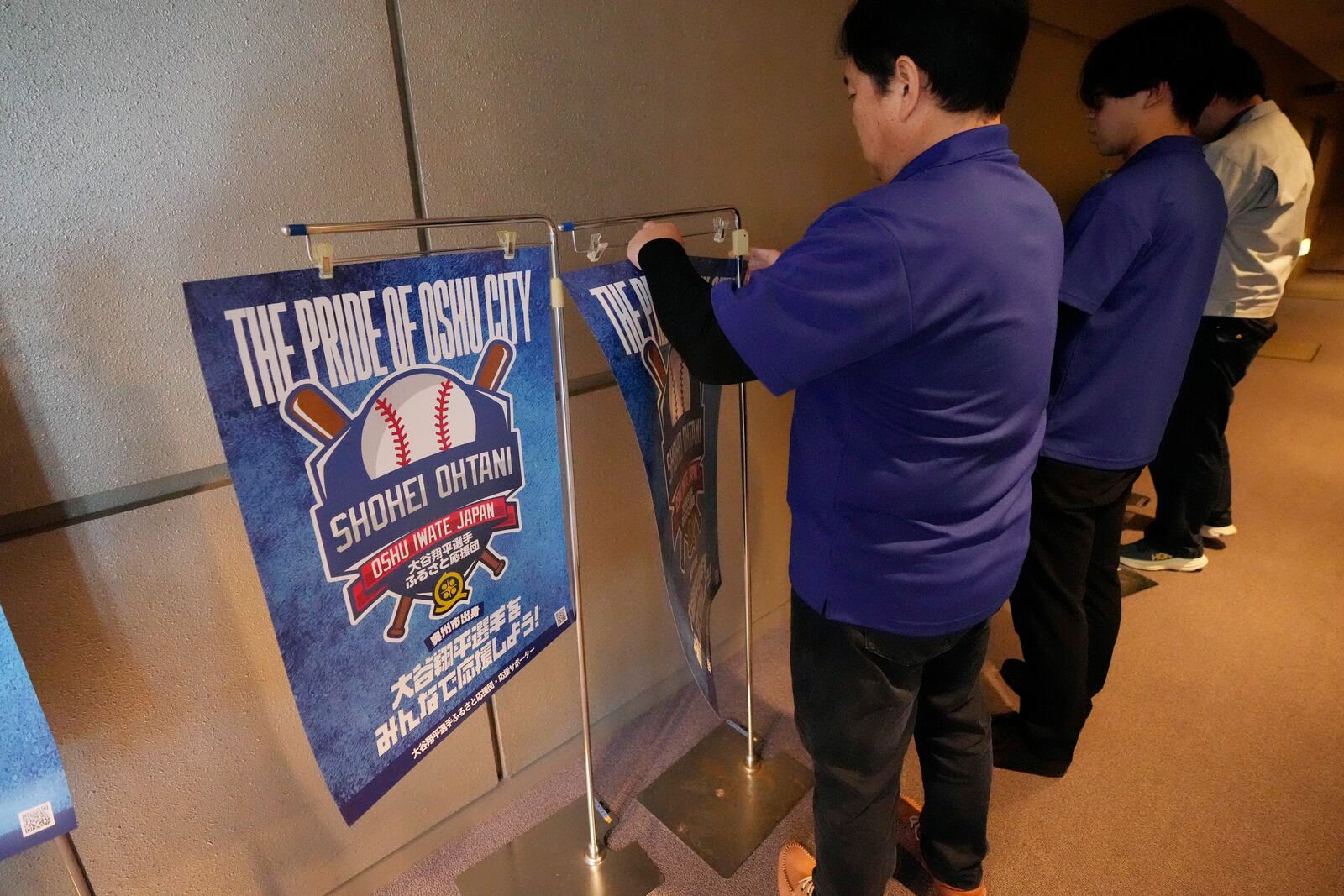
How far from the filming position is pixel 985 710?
1443mm

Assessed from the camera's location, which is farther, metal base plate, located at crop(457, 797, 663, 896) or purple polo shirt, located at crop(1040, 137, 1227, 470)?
metal base plate, located at crop(457, 797, 663, 896)

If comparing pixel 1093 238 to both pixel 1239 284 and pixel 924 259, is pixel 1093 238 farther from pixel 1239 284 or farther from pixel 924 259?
pixel 1239 284

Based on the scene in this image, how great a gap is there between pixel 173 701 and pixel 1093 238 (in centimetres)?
190

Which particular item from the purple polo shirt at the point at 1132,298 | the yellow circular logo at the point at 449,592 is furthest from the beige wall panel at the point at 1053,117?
the yellow circular logo at the point at 449,592

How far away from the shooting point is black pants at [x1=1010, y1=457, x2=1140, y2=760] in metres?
1.61

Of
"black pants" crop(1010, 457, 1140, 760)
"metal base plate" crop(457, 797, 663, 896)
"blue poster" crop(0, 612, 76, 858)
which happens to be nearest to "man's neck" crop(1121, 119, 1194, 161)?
"black pants" crop(1010, 457, 1140, 760)

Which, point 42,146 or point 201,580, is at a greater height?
point 42,146

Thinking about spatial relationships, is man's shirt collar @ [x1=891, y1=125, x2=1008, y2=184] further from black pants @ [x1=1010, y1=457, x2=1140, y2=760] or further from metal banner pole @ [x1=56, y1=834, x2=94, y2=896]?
metal banner pole @ [x1=56, y1=834, x2=94, y2=896]

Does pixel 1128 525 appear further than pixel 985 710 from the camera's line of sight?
Yes

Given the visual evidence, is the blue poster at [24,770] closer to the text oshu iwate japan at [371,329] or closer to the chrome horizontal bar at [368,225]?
the text oshu iwate japan at [371,329]

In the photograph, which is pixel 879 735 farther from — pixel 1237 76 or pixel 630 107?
pixel 1237 76

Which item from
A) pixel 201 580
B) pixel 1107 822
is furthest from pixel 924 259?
pixel 1107 822

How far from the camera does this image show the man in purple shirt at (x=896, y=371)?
917 millimetres

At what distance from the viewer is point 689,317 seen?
1061mm
